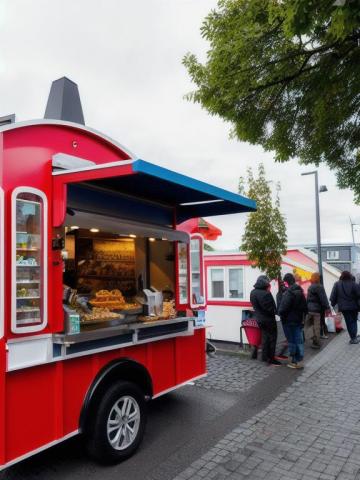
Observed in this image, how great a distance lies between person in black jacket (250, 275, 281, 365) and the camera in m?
7.67

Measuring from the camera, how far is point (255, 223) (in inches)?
373

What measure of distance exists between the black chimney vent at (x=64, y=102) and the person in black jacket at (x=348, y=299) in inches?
279

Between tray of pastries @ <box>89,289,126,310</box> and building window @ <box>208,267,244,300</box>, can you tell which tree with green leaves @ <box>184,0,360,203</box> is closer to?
tray of pastries @ <box>89,289,126,310</box>

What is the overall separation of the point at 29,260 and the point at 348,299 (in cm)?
808

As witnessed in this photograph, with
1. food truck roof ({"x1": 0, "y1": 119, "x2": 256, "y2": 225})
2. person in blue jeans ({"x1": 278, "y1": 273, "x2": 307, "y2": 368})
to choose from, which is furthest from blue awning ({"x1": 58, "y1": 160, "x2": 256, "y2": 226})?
person in blue jeans ({"x1": 278, "y1": 273, "x2": 307, "y2": 368})

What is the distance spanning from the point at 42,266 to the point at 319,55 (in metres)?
5.46

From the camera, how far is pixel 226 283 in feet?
38.4

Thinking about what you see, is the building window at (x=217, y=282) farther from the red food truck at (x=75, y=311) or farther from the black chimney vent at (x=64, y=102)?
the black chimney vent at (x=64, y=102)

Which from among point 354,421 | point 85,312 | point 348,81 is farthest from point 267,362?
point 348,81

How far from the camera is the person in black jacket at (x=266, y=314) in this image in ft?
25.2

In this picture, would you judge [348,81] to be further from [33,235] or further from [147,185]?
[33,235]

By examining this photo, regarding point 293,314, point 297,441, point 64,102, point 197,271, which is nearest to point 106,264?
point 197,271

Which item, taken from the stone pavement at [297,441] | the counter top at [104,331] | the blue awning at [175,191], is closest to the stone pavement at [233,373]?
the stone pavement at [297,441]

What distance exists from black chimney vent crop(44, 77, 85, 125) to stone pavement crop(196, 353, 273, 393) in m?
4.67
